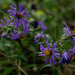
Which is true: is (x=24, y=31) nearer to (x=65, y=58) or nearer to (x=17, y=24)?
(x=17, y=24)

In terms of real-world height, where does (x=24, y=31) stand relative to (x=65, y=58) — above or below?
above

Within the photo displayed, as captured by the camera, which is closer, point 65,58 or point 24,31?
point 65,58

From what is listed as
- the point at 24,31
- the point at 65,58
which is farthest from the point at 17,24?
the point at 65,58

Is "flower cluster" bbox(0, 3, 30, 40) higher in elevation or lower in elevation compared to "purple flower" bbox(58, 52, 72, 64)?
higher

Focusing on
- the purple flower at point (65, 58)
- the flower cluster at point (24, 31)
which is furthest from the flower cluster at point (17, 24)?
the purple flower at point (65, 58)

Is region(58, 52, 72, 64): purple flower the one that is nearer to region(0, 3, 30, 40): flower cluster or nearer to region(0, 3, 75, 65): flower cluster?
region(0, 3, 75, 65): flower cluster

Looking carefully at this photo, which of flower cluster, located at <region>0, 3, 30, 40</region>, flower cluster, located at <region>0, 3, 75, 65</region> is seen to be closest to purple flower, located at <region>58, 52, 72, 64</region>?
flower cluster, located at <region>0, 3, 75, 65</region>

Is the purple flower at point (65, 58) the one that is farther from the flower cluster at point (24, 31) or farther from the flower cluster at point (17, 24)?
the flower cluster at point (17, 24)

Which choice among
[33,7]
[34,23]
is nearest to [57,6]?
[33,7]

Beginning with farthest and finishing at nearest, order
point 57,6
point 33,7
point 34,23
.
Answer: point 57,6, point 33,7, point 34,23

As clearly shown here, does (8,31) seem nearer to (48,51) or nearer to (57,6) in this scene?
(48,51)

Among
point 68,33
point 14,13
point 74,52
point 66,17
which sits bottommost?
point 74,52
